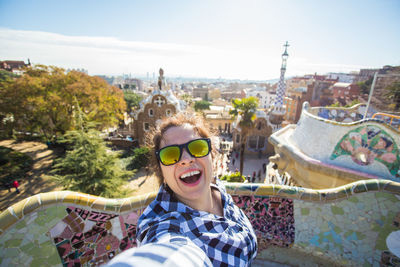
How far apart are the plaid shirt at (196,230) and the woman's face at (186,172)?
113 millimetres

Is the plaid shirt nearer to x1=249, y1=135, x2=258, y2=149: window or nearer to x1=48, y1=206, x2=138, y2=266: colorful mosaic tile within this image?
x1=48, y1=206, x2=138, y2=266: colorful mosaic tile

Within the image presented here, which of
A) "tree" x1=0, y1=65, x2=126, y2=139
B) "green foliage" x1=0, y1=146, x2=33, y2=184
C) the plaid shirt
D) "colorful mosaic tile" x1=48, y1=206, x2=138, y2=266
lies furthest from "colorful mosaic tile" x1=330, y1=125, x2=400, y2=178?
"green foliage" x1=0, y1=146, x2=33, y2=184

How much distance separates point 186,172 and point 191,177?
0.11 m

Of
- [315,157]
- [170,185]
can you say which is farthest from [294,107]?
[170,185]

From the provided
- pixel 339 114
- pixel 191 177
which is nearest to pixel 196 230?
pixel 191 177

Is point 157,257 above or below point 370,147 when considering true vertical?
above

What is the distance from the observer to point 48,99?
48.3 ft

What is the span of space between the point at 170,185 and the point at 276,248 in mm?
2832

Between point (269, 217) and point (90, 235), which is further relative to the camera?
point (269, 217)

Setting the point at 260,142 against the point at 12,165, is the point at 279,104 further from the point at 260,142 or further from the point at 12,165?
the point at 12,165

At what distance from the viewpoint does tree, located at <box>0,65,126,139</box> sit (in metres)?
13.9

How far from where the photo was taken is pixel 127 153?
19.9 metres

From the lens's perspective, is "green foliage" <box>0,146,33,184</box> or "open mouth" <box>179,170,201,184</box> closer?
"open mouth" <box>179,170,201,184</box>

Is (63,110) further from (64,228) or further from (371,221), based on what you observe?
(371,221)
